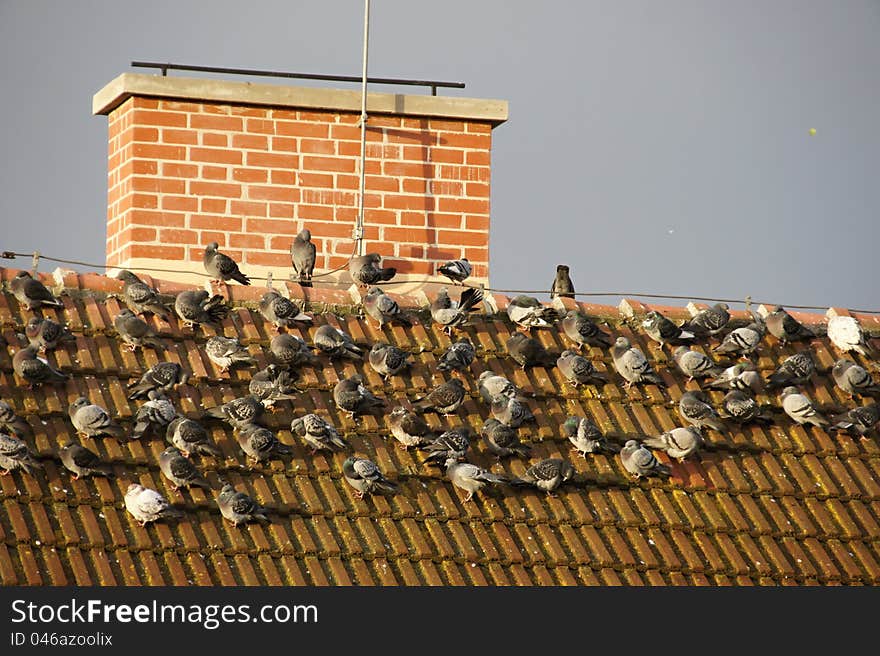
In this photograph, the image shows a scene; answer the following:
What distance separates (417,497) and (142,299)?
2293 mm

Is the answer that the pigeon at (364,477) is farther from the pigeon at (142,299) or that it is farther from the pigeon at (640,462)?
the pigeon at (142,299)

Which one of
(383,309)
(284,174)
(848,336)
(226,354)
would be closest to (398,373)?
(383,309)

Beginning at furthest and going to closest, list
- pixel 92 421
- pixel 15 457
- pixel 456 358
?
pixel 456 358 → pixel 92 421 → pixel 15 457

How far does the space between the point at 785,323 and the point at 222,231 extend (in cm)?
420

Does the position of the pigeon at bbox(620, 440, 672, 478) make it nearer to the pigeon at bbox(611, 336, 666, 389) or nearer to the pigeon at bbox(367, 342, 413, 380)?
the pigeon at bbox(611, 336, 666, 389)

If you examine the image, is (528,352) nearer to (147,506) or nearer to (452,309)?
(452,309)

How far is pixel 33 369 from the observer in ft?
33.0

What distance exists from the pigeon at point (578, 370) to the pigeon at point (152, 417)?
2718 millimetres

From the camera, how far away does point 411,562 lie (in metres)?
9.59

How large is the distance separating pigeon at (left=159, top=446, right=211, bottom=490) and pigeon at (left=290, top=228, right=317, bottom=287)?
8.28ft

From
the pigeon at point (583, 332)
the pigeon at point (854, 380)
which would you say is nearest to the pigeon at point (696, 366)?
the pigeon at point (583, 332)

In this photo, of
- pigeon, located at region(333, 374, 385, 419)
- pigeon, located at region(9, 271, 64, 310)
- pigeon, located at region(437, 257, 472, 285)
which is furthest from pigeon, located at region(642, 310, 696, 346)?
pigeon, located at region(9, 271, 64, 310)

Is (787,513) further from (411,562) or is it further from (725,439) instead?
(411,562)

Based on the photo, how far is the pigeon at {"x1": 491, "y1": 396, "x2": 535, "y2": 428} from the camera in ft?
34.9
